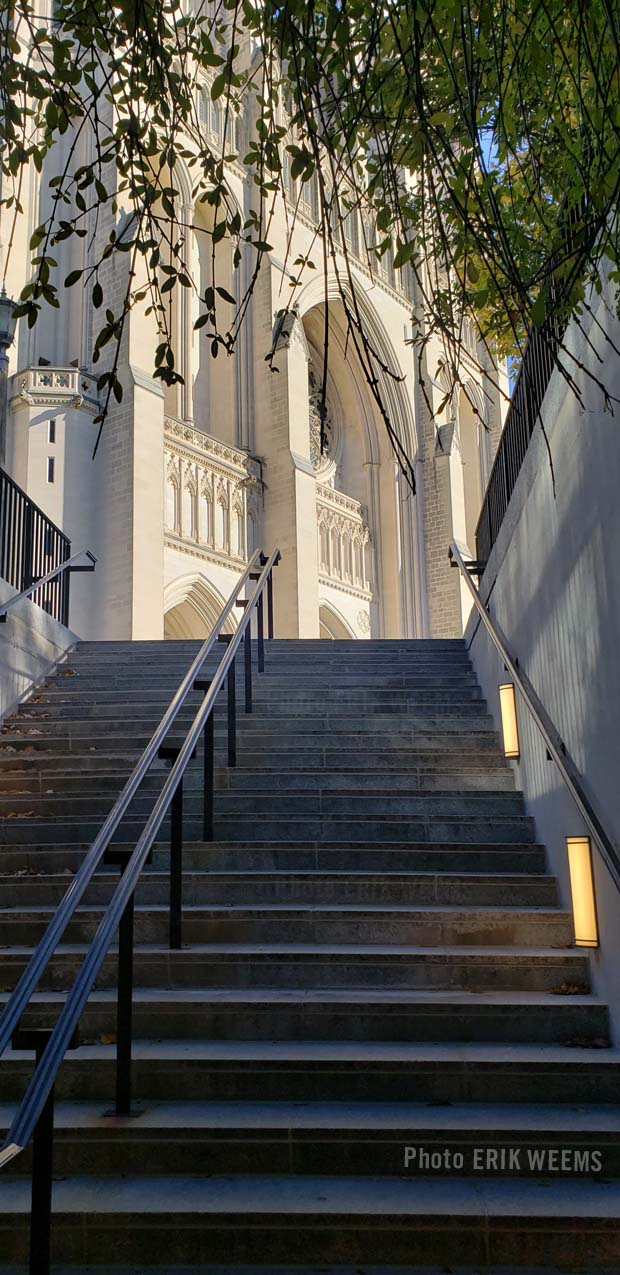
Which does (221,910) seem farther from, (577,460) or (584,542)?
(577,460)

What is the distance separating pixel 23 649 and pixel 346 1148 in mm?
5525

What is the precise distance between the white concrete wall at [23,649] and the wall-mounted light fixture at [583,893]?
14.6 feet

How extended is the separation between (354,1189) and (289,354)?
18.8 meters

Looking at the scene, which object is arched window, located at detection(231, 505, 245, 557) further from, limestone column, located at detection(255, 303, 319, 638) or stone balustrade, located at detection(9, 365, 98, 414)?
stone balustrade, located at detection(9, 365, 98, 414)

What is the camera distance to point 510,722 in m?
5.84

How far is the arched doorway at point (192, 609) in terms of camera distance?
18.3 metres

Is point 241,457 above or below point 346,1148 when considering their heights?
above

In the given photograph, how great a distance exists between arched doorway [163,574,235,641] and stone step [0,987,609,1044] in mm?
14645

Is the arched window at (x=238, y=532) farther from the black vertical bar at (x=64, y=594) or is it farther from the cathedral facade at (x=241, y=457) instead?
the black vertical bar at (x=64, y=594)

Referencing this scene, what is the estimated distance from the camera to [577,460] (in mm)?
4238

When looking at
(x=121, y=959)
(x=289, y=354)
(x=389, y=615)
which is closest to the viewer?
(x=121, y=959)

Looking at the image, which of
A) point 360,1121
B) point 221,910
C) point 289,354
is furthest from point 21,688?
point 289,354

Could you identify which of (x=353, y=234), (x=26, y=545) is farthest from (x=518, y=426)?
(x=353, y=234)

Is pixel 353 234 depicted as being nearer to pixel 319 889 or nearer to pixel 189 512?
pixel 189 512
